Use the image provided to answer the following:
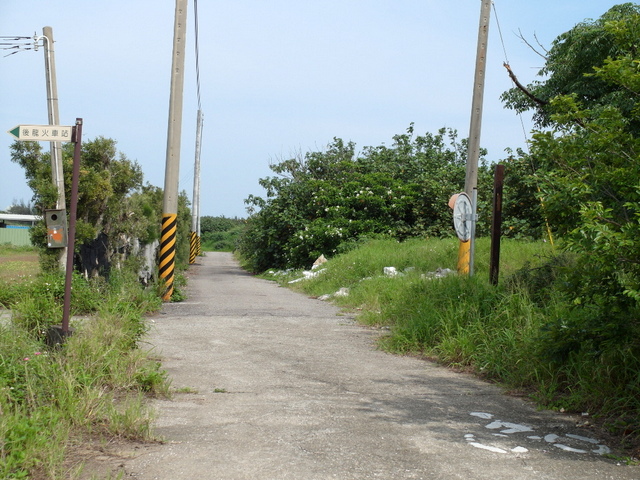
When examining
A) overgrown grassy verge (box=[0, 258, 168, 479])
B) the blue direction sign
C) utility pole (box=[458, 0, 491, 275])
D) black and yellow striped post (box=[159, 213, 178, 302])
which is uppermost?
utility pole (box=[458, 0, 491, 275])

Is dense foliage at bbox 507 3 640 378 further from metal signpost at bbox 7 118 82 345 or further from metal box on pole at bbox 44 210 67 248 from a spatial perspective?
metal box on pole at bbox 44 210 67 248

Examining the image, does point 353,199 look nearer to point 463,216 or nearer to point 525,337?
point 463,216

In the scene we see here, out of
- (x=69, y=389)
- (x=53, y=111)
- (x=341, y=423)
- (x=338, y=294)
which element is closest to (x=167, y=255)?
(x=53, y=111)

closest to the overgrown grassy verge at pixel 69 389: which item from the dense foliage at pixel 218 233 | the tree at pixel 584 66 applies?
the tree at pixel 584 66

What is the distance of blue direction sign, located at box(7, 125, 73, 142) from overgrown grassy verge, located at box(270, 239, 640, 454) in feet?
15.5

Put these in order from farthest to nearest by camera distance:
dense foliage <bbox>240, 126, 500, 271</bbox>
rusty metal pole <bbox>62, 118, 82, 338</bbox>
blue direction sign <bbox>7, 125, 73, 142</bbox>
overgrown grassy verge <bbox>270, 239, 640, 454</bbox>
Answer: dense foliage <bbox>240, 126, 500, 271</bbox>
blue direction sign <bbox>7, 125, 73, 142</bbox>
rusty metal pole <bbox>62, 118, 82, 338</bbox>
overgrown grassy verge <bbox>270, 239, 640, 454</bbox>

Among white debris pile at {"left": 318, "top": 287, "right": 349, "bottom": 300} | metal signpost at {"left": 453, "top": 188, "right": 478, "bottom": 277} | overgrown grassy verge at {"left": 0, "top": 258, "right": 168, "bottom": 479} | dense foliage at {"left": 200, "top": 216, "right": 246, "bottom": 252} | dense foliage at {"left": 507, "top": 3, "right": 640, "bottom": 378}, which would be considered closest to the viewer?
overgrown grassy verge at {"left": 0, "top": 258, "right": 168, "bottom": 479}

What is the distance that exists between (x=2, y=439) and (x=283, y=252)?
74.6 ft

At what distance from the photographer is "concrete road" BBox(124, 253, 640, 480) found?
4133mm

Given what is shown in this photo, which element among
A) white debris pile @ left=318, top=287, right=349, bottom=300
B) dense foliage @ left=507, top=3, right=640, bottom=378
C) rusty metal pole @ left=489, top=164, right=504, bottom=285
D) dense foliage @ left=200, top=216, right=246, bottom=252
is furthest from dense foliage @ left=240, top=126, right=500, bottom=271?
dense foliage @ left=200, top=216, right=246, bottom=252

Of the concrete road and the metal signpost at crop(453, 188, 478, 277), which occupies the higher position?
the metal signpost at crop(453, 188, 478, 277)

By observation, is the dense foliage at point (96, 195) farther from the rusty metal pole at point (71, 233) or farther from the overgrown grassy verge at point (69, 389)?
the rusty metal pole at point (71, 233)

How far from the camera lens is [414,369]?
7.58 metres

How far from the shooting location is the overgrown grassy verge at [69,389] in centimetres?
394
